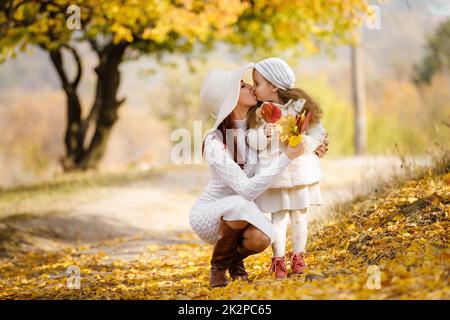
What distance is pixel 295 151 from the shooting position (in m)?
3.92

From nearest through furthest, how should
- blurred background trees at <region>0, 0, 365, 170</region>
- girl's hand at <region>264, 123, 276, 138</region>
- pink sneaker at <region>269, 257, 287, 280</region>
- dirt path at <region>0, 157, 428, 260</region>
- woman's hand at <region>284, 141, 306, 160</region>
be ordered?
woman's hand at <region>284, 141, 306, 160</region> < girl's hand at <region>264, 123, 276, 138</region> < pink sneaker at <region>269, 257, 287, 280</region> < dirt path at <region>0, 157, 428, 260</region> < blurred background trees at <region>0, 0, 365, 170</region>

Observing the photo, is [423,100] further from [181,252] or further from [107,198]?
[181,252]

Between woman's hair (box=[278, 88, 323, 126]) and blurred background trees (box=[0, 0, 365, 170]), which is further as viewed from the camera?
blurred background trees (box=[0, 0, 365, 170])

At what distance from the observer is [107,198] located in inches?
395

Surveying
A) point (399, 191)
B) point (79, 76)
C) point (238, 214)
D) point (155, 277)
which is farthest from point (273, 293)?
point (79, 76)

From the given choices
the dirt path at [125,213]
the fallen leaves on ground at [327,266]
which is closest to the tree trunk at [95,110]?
the dirt path at [125,213]

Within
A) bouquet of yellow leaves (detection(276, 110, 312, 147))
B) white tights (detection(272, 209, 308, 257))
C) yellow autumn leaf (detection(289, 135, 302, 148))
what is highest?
bouquet of yellow leaves (detection(276, 110, 312, 147))

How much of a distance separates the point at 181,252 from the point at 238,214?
99.8 inches

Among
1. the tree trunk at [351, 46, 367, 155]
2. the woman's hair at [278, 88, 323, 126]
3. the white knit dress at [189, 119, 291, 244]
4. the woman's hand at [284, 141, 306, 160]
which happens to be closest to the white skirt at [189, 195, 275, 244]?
the white knit dress at [189, 119, 291, 244]

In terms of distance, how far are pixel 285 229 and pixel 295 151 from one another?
593 millimetres

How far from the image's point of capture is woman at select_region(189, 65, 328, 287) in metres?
4.00

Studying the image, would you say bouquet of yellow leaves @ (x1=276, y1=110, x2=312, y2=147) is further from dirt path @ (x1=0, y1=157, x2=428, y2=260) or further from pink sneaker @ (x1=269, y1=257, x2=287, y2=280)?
dirt path @ (x1=0, y1=157, x2=428, y2=260)

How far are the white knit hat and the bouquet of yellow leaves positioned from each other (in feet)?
0.90

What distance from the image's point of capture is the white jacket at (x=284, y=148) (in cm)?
416
